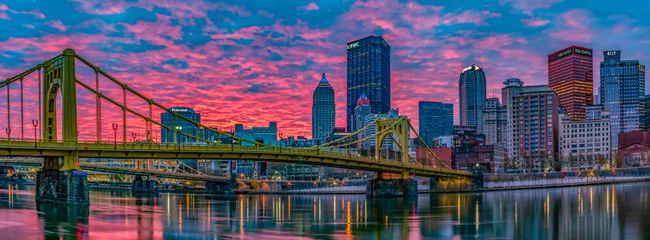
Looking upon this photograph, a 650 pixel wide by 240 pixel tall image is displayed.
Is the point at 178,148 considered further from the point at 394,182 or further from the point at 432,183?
the point at 432,183

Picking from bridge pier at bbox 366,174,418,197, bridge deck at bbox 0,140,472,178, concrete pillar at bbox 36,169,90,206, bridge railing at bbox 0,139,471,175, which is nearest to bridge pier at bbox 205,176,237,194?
bridge pier at bbox 366,174,418,197

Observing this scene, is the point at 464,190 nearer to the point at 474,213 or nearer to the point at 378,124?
the point at 378,124

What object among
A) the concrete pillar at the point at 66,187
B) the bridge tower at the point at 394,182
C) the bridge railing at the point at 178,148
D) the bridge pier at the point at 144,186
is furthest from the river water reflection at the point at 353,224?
the bridge pier at the point at 144,186

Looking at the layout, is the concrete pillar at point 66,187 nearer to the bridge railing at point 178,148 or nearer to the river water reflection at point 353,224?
the river water reflection at point 353,224

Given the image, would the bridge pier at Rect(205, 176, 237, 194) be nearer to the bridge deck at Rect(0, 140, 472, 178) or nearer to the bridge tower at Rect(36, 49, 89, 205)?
the bridge deck at Rect(0, 140, 472, 178)

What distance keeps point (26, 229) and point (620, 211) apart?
180 feet

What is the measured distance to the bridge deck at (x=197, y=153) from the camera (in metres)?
66.6

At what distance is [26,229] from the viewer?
4816 cm

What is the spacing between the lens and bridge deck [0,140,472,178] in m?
66.6

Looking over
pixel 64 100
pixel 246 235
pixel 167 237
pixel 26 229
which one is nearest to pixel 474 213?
pixel 246 235

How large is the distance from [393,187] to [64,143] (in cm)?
5336

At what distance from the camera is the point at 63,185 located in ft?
228

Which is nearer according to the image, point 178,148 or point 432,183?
point 178,148

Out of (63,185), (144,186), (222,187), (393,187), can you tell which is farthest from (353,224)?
(144,186)
